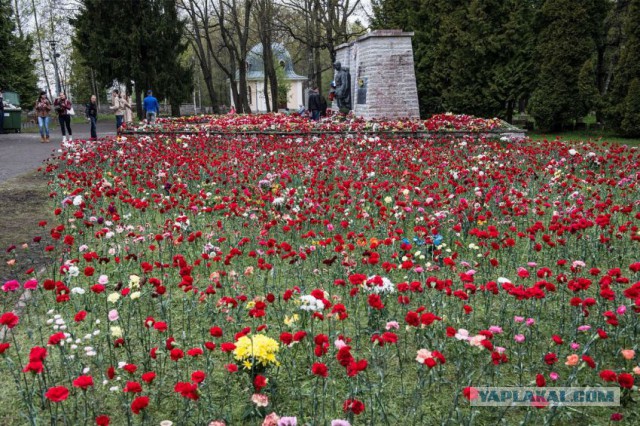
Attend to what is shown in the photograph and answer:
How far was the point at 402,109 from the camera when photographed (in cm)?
2036

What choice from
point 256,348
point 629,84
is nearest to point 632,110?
point 629,84

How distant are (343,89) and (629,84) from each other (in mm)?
10402

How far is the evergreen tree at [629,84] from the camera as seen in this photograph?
18672 mm

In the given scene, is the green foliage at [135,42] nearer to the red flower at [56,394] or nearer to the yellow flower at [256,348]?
the yellow flower at [256,348]

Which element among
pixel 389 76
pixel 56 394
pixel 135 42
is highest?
pixel 135 42

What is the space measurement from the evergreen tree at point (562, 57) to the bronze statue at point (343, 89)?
24.3 ft

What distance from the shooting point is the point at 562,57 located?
70.2ft

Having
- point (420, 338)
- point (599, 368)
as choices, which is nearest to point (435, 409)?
point (420, 338)

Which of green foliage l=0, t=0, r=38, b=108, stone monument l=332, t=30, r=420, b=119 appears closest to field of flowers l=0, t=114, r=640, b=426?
stone monument l=332, t=30, r=420, b=119

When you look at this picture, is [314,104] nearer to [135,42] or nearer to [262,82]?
[135,42]

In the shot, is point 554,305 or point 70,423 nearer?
point 70,423

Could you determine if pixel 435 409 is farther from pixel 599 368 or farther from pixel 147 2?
pixel 147 2

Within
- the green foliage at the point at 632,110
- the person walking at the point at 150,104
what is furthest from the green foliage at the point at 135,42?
the green foliage at the point at 632,110

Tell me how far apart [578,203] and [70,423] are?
18.3 ft
